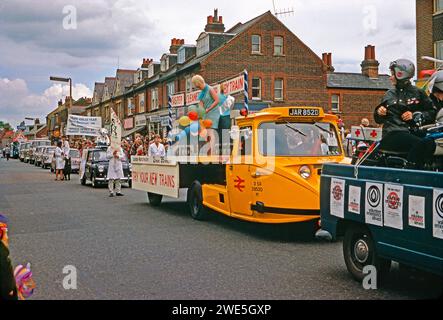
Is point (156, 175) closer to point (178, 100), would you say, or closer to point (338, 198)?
point (178, 100)

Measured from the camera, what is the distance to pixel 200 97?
1184 centimetres

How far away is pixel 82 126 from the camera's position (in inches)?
1492

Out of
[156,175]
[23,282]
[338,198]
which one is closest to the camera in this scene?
[23,282]

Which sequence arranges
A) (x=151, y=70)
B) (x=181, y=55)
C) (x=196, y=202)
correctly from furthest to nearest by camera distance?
(x=151, y=70)
(x=181, y=55)
(x=196, y=202)

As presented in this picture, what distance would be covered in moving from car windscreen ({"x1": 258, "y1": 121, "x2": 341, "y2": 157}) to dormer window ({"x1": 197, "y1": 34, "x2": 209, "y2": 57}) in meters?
35.4

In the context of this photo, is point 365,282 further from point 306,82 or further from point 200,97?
point 306,82

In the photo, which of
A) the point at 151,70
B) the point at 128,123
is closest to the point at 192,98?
the point at 151,70

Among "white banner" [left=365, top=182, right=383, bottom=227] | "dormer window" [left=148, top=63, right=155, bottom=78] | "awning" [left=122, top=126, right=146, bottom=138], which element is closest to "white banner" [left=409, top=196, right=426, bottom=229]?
"white banner" [left=365, top=182, right=383, bottom=227]

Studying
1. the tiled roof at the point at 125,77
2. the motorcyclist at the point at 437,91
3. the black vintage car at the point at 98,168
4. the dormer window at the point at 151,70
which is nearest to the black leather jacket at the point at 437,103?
the motorcyclist at the point at 437,91

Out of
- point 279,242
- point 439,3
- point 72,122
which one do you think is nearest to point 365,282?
point 279,242

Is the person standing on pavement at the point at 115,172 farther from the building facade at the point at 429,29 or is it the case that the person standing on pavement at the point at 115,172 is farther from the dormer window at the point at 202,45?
the dormer window at the point at 202,45

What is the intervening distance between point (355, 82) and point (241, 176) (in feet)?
134

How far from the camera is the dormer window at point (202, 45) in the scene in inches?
1730

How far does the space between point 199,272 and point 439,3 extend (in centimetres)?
2501
